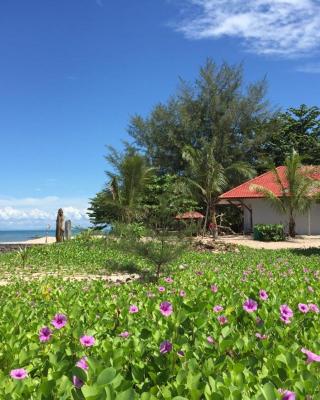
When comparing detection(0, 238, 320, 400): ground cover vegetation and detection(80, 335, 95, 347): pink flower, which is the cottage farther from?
detection(80, 335, 95, 347): pink flower

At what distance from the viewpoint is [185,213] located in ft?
90.2

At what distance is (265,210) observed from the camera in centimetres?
2839

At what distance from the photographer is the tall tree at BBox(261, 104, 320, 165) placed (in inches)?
1389

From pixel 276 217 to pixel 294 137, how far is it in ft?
32.8

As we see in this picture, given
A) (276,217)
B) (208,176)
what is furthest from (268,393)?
(276,217)

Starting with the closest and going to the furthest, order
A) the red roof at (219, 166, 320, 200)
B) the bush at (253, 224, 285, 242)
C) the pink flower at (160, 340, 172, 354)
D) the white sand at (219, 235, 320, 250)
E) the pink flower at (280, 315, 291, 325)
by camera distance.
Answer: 1. the pink flower at (160, 340, 172, 354)
2. the pink flower at (280, 315, 291, 325)
3. the white sand at (219, 235, 320, 250)
4. the bush at (253, 224, 285, 242)
5. the red roof at (219, 166, 320, 200)

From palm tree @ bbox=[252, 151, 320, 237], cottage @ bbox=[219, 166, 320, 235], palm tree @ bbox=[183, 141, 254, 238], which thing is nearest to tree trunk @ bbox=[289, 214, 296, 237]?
palm tree @ bbox=[252, 151, 320, 237]

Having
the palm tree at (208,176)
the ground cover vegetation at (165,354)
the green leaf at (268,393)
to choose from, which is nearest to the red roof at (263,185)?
the palm tree at (208,176)

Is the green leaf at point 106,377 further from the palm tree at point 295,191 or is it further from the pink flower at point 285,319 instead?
the palm tree at point 295,191

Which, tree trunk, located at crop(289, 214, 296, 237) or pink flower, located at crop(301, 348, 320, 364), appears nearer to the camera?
pink flower, located at crop(301, 348, 320, 364)

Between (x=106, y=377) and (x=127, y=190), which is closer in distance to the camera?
(x=106, y=377)

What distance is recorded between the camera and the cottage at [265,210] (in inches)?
1078

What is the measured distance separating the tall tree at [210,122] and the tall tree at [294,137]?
1.25 metres

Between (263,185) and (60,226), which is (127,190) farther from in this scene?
(263,185)
